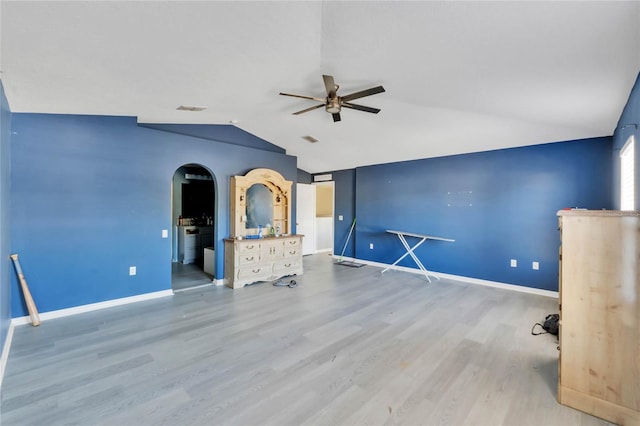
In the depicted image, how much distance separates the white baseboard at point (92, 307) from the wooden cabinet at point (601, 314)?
4.47 m

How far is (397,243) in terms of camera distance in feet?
18.8

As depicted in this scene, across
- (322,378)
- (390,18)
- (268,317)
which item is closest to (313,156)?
(268,317)

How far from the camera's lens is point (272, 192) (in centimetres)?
536

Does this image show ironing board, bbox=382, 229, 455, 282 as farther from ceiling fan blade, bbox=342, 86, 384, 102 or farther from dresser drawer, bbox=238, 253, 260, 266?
ceiling fan blade, bbox=342, 86, 384, 102

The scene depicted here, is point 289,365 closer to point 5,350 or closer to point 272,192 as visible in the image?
point 5,350

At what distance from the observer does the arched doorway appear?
6102mm

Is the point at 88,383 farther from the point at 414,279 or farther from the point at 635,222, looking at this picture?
the point at 414,279

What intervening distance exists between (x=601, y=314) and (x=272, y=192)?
4670 millimetres

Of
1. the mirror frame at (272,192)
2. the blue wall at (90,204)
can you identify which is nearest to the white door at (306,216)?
the mirror frame at (272,192)

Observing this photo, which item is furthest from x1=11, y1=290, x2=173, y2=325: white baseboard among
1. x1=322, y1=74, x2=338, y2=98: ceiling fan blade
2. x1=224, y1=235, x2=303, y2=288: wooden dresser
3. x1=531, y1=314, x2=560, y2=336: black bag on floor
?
x1=531, y1=314, x2=560, y2=336: black bag on floor

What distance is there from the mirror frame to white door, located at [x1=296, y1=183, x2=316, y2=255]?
5.51 feet

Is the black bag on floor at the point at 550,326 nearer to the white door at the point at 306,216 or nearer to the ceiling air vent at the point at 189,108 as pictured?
the ceiling air vent at the point at 189,108

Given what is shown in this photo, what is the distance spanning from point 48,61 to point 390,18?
2471 millimetres

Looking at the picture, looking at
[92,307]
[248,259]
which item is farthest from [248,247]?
[92,307]
